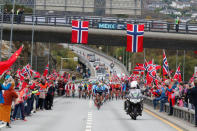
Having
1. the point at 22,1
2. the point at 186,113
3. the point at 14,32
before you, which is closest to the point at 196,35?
the point at 14,32

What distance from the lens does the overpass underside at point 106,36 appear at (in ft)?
156

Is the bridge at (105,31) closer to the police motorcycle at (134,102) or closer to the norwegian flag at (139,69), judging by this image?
the norwegian flag at (139,69)

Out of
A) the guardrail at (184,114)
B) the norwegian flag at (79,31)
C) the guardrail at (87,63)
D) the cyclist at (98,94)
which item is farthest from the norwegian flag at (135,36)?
the guardrail at (87,63)

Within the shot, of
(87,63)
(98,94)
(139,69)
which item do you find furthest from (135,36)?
(87,63)

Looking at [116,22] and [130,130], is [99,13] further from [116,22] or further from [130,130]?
[130,130]

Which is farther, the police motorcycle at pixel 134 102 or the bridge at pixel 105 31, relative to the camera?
the bridge at pixel 105 31

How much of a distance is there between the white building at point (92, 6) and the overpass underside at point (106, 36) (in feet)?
12.4

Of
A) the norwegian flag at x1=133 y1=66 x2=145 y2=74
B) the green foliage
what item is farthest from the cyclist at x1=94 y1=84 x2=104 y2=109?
the green foliage

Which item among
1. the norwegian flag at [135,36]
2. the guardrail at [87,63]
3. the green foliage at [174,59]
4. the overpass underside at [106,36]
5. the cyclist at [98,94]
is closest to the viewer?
the cyclist at [98,94]

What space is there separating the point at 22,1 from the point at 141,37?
19847mm

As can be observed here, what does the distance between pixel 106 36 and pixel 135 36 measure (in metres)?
3.63

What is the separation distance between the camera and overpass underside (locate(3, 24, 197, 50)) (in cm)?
4747

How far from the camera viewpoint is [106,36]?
48.2 meters

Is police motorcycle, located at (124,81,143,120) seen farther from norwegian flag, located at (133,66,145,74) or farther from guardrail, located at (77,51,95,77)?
guardrail, located at (77,51,95,77)
